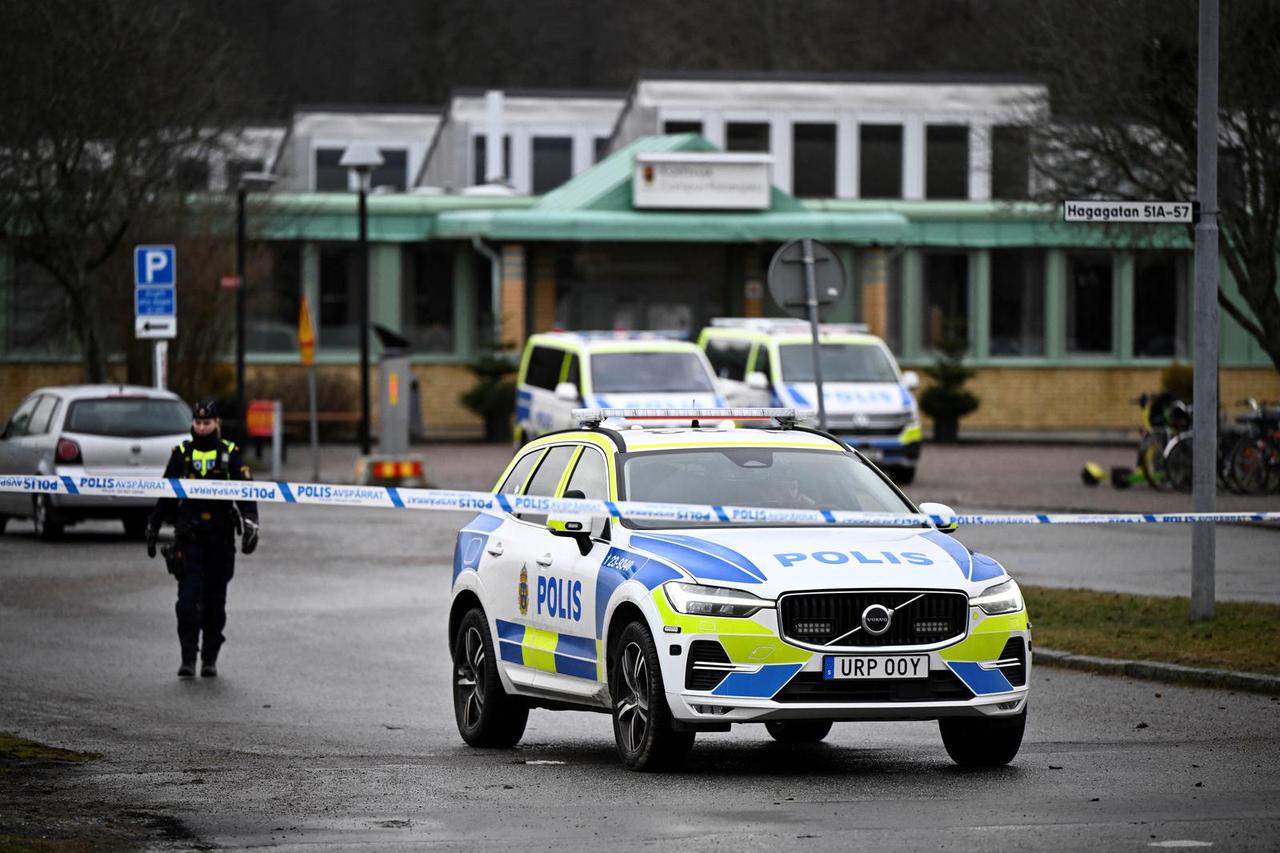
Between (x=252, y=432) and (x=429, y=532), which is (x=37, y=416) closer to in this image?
(x=429, y=532)

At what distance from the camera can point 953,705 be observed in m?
9.70

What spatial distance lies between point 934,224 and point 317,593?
107 feet

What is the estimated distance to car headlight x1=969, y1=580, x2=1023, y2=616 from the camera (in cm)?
983

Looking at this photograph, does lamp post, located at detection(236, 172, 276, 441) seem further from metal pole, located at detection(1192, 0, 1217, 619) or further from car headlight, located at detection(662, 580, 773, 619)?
car headlight, located at detection(662, 580, 773, 619)

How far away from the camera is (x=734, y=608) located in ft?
31.5

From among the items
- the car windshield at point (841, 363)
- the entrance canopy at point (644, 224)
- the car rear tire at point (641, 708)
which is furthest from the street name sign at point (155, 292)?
the car rear tire at point (641, 708)

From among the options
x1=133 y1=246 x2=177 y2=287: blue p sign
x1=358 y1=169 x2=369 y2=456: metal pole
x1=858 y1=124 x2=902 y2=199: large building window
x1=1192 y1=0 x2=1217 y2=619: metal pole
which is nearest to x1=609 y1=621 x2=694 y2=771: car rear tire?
x1=1192 y1=0 x2=1217 y2=619: metal pole

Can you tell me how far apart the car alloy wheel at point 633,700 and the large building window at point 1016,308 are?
41745 mm

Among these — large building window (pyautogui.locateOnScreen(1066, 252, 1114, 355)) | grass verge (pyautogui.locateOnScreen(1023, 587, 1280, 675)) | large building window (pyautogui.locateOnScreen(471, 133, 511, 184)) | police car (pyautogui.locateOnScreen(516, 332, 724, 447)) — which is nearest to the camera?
grass verge (pyautogui.locateOnScreen(1023, 587, 1280, 675))

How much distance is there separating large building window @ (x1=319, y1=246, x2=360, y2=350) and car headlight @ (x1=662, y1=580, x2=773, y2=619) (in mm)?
40370

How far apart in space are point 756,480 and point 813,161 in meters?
44.2

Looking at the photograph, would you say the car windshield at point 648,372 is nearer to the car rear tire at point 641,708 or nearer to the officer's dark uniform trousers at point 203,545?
the officer's dark uniform trousers at point 203,545

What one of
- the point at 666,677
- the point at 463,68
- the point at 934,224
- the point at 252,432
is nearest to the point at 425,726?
the point at 666,677

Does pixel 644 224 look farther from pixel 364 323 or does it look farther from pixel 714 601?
pixel 714 601
